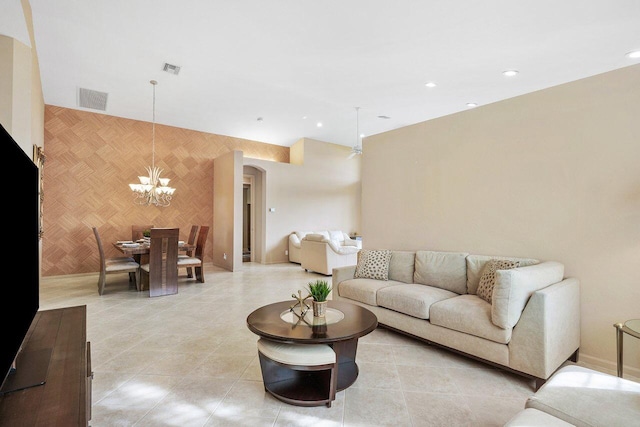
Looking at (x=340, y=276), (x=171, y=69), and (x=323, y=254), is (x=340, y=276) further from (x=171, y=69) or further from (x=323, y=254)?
(x=171, y=69)

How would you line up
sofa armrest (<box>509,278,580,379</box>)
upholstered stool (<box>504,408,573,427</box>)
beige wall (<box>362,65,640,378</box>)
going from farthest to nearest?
beige wall (<box>362,65,640,378</box>) < sofa armrest (<box>509,278,580,379</box>) < upholstered stool (<box>504,408,573,427</box>)

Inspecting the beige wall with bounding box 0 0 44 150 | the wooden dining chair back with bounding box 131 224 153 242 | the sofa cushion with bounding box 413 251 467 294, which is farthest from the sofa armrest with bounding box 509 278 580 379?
the wooden dining chair back with bounding box 131 224 153 242

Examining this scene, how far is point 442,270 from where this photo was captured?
133 inches

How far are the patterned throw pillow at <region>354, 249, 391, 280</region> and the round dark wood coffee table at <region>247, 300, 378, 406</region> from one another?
1.16 m

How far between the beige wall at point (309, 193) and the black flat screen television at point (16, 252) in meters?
6.40

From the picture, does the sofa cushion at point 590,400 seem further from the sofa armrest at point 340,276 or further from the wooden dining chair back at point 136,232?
the wooden dining chair back at point 136,232

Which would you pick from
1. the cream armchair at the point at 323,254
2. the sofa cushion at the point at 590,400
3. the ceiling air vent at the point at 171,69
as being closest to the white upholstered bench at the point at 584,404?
the sofa cushion at the point at 590,400

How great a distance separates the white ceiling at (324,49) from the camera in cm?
322

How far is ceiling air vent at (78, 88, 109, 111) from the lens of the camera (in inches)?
215

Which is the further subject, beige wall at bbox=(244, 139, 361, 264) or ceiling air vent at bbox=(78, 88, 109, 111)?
beige wall at bbox=(244, 139, 361, 264)

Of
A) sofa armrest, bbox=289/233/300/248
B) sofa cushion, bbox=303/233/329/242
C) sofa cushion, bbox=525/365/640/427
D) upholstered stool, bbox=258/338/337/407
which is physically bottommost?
upholstered stool, bbox=258/338/337/407

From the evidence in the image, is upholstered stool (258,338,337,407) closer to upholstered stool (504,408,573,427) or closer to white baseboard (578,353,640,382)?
upholstered stool (504,408,573,427)

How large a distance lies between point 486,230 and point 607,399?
2122 mm

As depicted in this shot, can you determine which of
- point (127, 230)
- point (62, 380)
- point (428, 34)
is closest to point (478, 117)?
point (428, 34)
